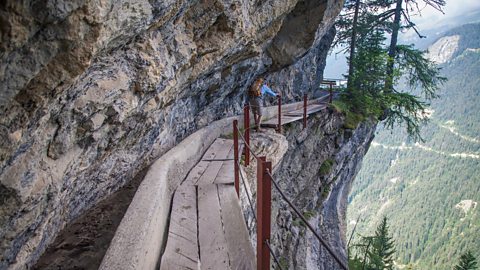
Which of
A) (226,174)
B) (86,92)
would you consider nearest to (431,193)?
(226,174)

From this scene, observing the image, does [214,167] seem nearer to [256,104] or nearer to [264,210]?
[256,104]

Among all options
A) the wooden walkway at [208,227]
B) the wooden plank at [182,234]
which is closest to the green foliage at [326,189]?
the wooden walkway at [208,227]

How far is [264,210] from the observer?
2947 millimetres

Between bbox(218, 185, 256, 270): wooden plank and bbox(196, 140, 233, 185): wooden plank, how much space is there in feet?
1.40

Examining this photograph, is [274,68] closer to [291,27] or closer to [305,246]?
[291,27]

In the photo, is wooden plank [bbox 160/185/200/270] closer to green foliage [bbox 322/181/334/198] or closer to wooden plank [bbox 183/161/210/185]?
wooden plank [bbox 183/161/210/185]

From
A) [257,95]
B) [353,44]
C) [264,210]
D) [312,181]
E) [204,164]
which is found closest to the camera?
[264,210]

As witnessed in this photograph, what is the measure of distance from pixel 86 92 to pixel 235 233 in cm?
245

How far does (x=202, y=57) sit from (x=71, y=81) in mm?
4427

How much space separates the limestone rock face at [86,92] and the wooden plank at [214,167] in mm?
1018

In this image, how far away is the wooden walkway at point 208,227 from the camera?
11.7ft

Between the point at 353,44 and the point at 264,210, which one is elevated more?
the point at 353,44

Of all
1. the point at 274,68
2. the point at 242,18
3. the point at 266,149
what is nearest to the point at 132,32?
the point at 242,18

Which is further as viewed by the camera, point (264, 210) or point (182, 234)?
point (182, 234)
